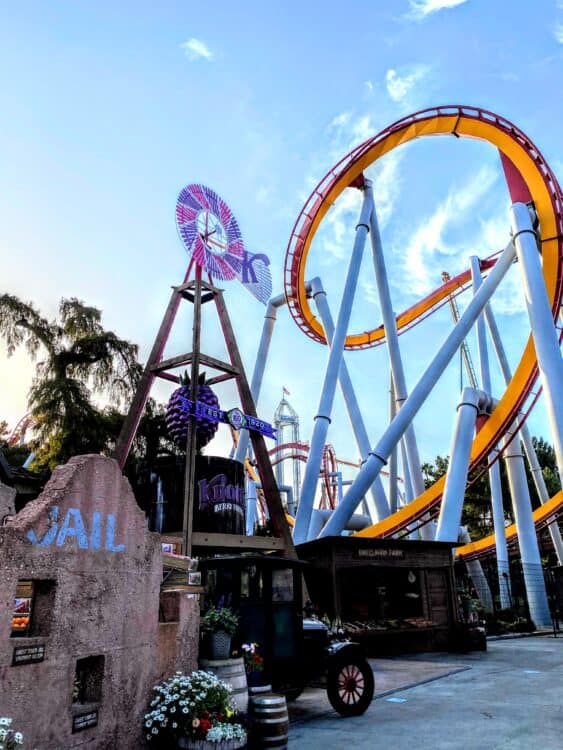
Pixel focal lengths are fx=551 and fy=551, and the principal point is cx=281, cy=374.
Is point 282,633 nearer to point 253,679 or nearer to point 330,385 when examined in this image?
point 253,679

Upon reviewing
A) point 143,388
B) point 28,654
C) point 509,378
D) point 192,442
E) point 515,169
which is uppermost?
point 515,169

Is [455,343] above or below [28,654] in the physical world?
above

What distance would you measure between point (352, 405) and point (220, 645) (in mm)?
22601

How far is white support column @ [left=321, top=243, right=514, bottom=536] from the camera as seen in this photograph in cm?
2120

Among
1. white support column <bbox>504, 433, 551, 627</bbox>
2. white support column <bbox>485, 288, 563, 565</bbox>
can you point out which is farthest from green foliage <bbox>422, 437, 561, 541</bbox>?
white support column <bbox>504, 433, 551, 627</bbox>

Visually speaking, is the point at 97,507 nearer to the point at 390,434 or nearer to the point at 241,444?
the point at 390,434

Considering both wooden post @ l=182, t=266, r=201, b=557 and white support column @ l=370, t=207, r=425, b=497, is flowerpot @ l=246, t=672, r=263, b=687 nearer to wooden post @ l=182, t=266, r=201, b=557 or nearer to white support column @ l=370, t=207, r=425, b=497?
wooden post @ l=182, t=266, r=201, b=557

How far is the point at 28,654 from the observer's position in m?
4.93

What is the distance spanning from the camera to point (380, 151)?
82.1 ft

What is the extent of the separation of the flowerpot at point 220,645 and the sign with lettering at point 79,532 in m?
2.07

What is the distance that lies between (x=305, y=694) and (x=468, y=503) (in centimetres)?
4047

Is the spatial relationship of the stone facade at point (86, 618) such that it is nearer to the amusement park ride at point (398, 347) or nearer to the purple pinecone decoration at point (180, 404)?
the amusement park ride at point (398, 347)

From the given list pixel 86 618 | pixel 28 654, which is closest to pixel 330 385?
pixel 86 618

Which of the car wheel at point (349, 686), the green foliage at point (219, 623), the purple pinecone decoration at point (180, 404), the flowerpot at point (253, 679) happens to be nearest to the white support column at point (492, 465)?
the purple pinecone decoration at point (180, 404)
